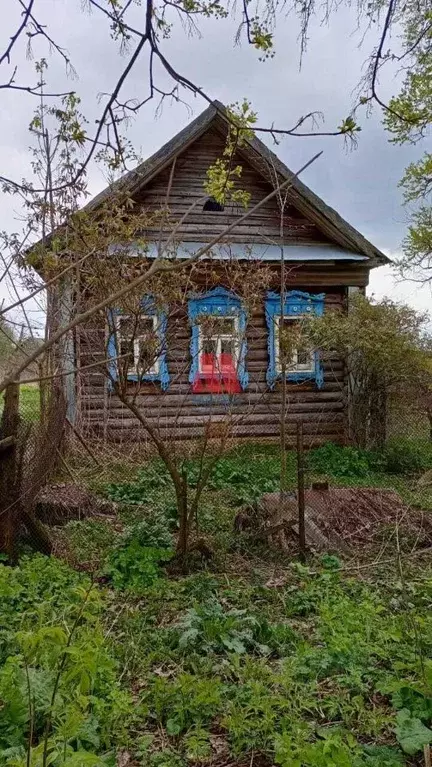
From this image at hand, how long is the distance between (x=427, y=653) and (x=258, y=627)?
99cm

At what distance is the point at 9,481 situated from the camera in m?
4.36

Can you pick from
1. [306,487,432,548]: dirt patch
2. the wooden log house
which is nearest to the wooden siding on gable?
the wooden log house

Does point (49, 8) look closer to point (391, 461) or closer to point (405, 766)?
point (405, 766)

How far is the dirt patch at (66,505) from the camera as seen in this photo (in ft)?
18.8

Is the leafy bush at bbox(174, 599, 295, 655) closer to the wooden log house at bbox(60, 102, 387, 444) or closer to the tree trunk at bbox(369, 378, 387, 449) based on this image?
the wooden log house at bbox(60, 102, 387, 444)

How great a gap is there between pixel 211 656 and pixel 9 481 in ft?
7.15

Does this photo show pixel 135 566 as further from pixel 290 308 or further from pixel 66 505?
pixel 290 308

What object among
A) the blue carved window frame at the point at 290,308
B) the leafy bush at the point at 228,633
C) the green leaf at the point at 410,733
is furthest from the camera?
the blue carved window frame at the point at 290,308

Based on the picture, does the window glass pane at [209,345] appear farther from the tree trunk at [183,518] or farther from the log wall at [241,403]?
the log wall at [241,403]

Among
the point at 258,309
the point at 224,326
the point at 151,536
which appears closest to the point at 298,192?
the point at 258,309

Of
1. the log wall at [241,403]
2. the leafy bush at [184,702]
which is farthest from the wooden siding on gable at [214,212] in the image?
the leafy bush at [184,702]

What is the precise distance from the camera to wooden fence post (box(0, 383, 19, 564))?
170 inches

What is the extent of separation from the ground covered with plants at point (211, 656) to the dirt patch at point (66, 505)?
438 millimetres

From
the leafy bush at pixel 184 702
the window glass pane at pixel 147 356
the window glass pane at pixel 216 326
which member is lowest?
the leafy bush at pixel 184 702
